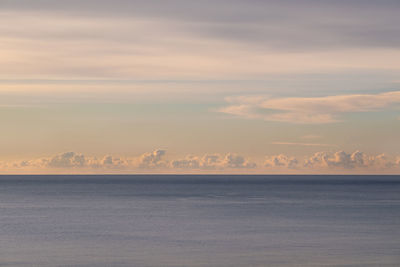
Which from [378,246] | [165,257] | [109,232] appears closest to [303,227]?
[378,246]

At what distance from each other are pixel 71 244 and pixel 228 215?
97.0 feet

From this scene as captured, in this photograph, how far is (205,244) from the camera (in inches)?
1801

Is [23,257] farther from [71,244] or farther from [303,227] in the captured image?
[303,227]

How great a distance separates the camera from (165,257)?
39688 millimetres

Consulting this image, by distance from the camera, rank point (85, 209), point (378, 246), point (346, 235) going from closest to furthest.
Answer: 1. point (378, 246)
2. point (346, 235)
3. point (85, 209)

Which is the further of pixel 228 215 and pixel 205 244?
pixel 228 215

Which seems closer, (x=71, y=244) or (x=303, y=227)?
(x=71, y=244)

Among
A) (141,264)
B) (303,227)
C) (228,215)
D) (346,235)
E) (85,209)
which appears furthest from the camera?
(85,209)

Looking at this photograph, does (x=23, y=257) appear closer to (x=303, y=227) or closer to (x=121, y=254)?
(x=121, y=254)

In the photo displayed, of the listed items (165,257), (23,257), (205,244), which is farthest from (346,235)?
(23,257)

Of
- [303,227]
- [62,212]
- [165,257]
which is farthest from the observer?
[62,212]

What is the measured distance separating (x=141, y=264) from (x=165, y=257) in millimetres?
3035

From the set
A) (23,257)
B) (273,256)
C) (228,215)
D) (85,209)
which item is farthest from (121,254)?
(85,209)

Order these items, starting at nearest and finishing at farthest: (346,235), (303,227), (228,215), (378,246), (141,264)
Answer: (141,264), (378,246), (346,235), (303,227), (228,215)
